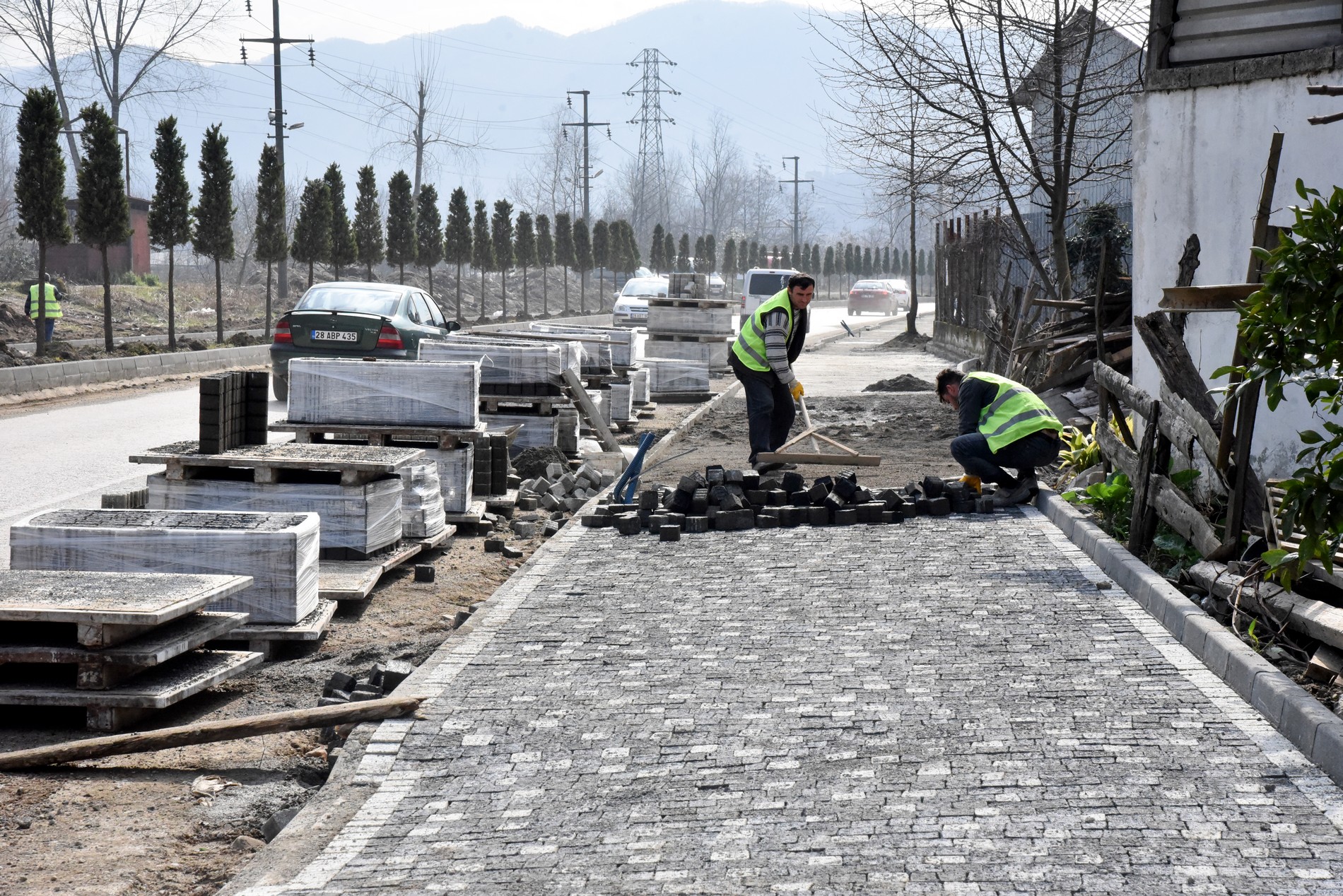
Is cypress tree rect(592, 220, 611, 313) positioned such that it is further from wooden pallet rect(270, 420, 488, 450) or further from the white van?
wooden pallet rect(270, 420, 488, 450)

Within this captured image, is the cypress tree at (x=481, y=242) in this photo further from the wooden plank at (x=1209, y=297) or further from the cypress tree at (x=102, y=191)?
the wooden plank at (x=1209, y=297)

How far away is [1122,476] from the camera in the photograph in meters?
9.10

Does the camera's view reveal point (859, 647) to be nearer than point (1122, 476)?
Yes

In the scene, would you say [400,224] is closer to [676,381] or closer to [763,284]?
[763,284]

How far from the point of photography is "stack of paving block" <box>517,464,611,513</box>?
435 inches

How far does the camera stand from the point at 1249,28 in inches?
411

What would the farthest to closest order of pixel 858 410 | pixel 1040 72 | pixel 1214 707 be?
pixel 858 410
pixel 1040 72
pixel 1214 707

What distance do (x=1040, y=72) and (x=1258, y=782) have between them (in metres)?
13.1

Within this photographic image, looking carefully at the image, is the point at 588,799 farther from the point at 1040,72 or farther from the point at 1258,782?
the point at 1040,72

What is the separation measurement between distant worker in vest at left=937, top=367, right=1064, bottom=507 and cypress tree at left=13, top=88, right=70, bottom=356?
61.3ft

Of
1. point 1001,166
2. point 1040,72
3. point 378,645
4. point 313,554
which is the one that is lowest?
point 378,645

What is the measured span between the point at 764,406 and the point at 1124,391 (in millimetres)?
3934

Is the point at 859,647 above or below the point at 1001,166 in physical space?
below

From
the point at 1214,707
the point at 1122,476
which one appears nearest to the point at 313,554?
the point at 1214,707
